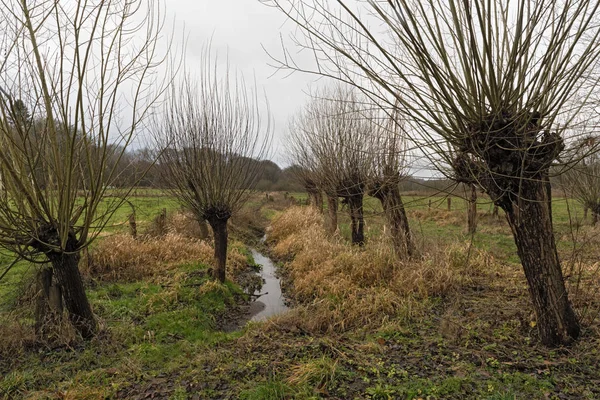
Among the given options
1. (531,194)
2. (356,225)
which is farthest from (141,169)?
(531,194)

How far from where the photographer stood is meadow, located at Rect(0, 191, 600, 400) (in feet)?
11.5

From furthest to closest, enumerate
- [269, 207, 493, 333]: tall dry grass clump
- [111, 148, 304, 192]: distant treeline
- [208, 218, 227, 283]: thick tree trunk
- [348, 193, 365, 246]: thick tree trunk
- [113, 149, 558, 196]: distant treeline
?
[348, 193, 365, 246]: thick tree trunk, [208, 218, 227, 283]: thick tree trunk, [269, 207, 493, 333]: tall dry grass clump, [111, 148, 304, 192]: distant treeline, [113, 149, 558, 196]: distant treeline

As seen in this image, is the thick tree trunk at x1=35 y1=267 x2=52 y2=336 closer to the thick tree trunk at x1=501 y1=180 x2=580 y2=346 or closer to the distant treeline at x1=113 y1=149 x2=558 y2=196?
the distant treeline at x1=113 y1=149 x2=558 y2=196

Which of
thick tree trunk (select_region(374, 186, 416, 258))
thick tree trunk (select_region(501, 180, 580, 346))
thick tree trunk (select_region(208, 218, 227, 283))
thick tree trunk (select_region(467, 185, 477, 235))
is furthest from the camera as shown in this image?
thick tree trunk (select_region(208, 218, 227, 283))

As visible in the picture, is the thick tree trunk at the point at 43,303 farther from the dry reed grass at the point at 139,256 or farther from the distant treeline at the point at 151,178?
the dry reed grass at the point at 139,256

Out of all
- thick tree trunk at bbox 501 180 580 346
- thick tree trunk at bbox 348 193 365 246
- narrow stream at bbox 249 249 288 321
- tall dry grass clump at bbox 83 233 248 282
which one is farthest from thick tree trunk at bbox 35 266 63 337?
thick tree trunk at bbox 348 193 365 246

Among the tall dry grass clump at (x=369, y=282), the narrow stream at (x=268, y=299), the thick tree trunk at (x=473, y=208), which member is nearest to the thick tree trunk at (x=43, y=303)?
the narrow stream at (x=268, y=299)

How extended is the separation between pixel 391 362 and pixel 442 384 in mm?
751

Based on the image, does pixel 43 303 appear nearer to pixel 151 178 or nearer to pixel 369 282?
pixel 369 282

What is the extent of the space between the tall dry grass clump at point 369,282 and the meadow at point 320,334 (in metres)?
0.03

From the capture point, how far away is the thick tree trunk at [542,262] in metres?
3.50

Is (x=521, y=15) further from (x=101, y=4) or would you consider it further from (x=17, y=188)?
(x=17, y=188)

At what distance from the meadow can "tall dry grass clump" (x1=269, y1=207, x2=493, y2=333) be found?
31 mm

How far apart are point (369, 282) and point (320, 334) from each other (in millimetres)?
2028
